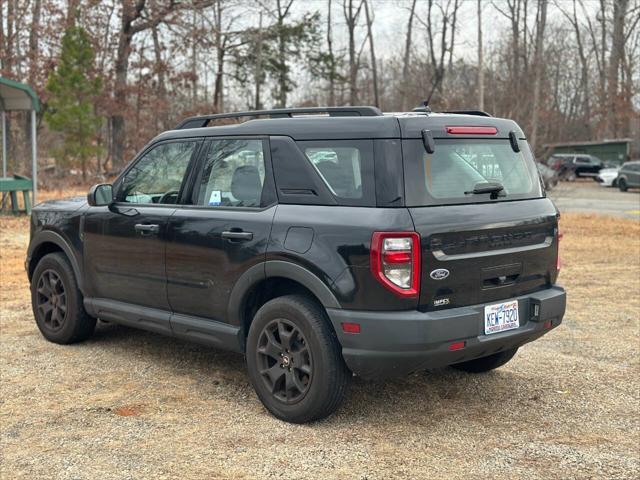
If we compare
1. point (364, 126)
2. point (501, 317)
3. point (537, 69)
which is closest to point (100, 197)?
point (364, 126)

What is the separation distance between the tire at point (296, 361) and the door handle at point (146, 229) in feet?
3.71

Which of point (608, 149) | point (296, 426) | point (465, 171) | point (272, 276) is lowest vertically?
point (296, 426)

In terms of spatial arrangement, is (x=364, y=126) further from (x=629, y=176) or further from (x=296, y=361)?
(x=629, y=176)

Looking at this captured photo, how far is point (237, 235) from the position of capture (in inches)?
179

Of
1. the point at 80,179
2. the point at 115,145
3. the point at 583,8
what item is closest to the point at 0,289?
the point at 80,179

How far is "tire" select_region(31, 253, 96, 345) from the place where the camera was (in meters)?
5.89

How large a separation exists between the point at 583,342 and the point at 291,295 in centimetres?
328

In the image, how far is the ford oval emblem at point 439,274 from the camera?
3.91 m

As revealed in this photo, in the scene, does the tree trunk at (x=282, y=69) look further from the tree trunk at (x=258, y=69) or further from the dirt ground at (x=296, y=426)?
the dirt ground at (x=296, y=426)

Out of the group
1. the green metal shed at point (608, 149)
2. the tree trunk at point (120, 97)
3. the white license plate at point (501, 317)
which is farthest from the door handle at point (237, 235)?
the green metal shed at point (608, 149)

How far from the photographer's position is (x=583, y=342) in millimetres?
6355

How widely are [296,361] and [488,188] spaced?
1.58 m

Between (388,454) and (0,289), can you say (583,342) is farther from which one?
(0,289)

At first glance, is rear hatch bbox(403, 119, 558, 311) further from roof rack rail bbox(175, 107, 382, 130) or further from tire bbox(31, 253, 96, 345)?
tire bbox(31, 253, 96, 345)
